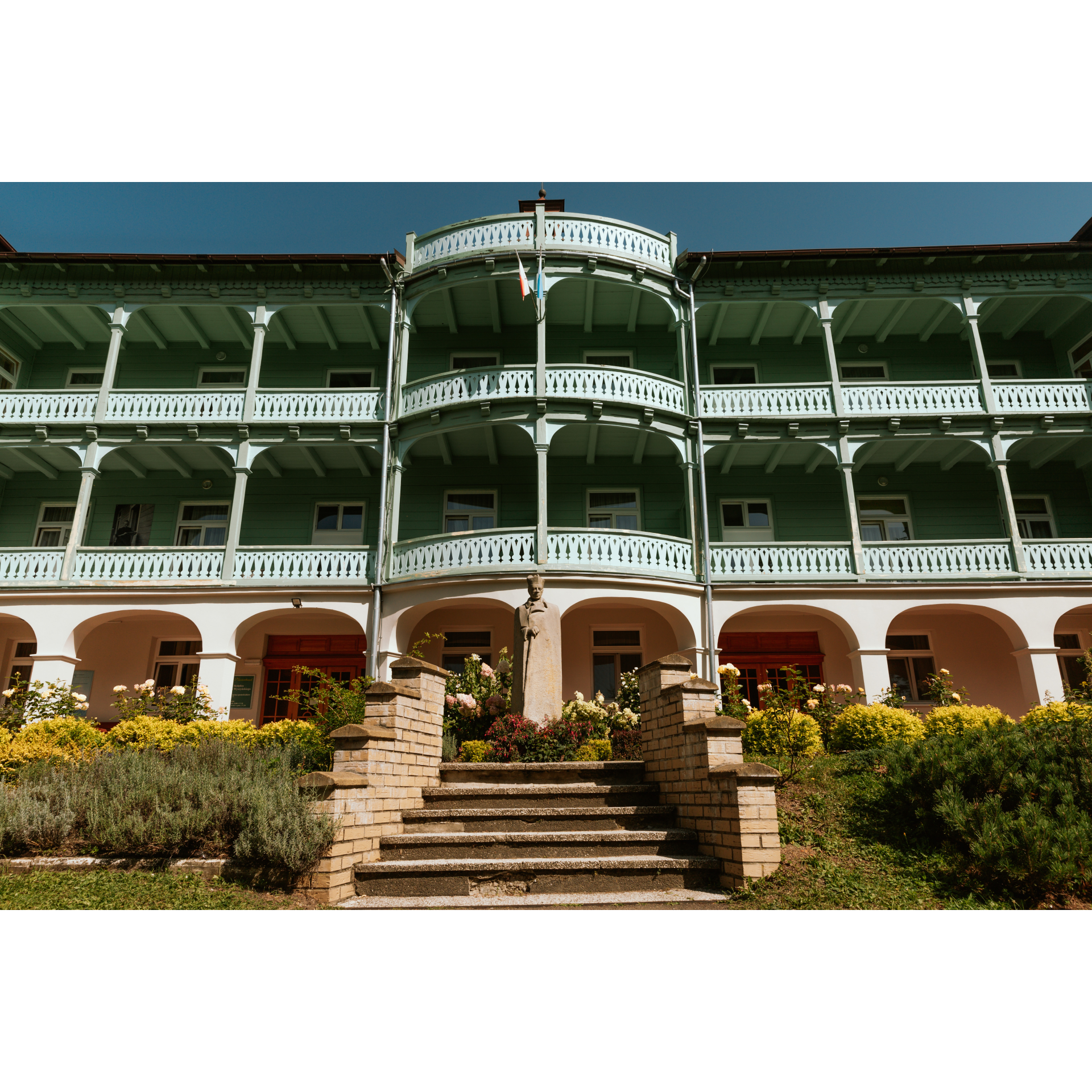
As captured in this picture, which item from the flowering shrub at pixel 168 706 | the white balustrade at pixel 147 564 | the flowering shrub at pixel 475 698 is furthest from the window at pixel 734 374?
the flowering shrub at pixel 168 706

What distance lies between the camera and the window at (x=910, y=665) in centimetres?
1748

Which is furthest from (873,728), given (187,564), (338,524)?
(187,564)

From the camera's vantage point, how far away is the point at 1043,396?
1728 centimetres

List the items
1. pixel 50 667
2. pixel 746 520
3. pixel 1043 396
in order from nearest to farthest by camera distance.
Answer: pixel 50 667 < pixel 1043 396 < pixel 746 520

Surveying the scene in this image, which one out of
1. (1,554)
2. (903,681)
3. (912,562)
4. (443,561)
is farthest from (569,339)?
(1,554)

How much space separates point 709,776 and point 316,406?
1420cm

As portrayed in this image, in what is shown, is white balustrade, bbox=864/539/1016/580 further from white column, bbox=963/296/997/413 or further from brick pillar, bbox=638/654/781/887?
brick pillar, bbox=638/654/781/887

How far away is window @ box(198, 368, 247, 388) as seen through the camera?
64.1ft

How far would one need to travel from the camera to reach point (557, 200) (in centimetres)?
1898

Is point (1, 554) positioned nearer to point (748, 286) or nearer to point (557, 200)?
point (557, 200)

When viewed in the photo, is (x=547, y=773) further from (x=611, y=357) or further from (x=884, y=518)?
(x=884, y=518)

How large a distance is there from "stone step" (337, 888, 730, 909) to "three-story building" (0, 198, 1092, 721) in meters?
9.09

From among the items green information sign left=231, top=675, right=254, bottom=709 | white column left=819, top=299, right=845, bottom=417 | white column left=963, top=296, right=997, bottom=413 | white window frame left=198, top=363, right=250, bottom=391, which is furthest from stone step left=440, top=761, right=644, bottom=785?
white window frame left=198, top=363, right=250, bottom=391

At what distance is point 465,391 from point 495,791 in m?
10.8
